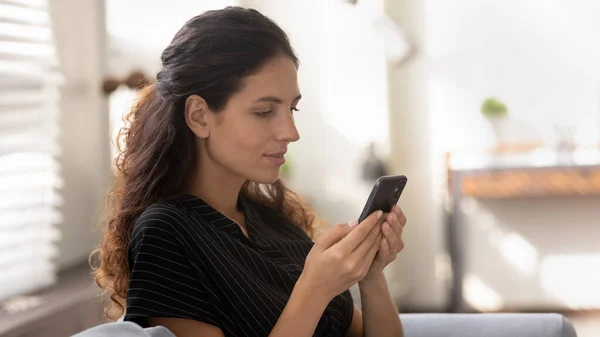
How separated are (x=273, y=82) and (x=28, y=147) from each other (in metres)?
1.28

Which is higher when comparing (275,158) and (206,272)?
(275,158)

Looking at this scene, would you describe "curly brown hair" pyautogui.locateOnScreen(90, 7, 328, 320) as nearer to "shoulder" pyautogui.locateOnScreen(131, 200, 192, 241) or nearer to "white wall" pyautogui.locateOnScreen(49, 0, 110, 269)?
"shoulder" pyautogui.locateOnScreen(131, 200, 192, 241)

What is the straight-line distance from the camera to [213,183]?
4.92 feet

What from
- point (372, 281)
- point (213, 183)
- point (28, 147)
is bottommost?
point (372, 281)

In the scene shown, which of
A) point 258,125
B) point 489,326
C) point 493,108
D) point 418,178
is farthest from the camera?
point 418,178

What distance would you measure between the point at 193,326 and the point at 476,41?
3.23 meters

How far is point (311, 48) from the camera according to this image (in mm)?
3992

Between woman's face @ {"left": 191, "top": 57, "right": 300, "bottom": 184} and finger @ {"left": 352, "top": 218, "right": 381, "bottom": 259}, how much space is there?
20 cm

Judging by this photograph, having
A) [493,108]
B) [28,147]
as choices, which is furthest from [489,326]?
[493,108]

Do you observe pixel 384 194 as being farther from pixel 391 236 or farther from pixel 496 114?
pixel 496 114

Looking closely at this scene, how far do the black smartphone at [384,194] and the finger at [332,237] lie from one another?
56 millimetres

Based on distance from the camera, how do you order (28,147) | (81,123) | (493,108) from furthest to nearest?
(493,108)
(81,123)
(28,147)

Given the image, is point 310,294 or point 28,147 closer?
point 310,294

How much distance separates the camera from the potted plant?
13.4 feet
